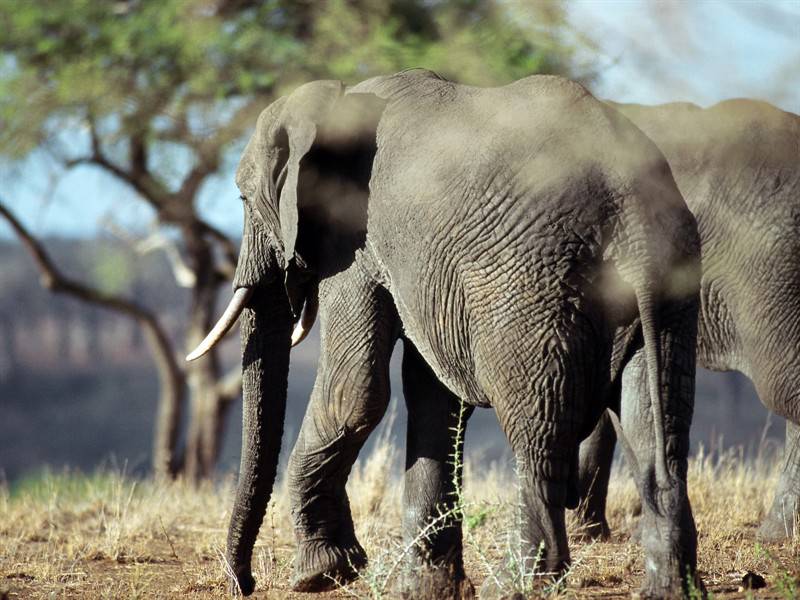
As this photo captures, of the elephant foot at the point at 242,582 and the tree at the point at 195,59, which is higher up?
the tree at the point at 195,59

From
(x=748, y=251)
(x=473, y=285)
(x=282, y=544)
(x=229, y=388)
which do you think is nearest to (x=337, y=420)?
(x=473, y=285)

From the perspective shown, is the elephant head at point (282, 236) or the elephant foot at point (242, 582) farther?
the elephant foot at point (242, 582)

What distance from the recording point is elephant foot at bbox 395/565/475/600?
5.04 m

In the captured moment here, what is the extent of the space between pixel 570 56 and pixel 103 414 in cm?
2855

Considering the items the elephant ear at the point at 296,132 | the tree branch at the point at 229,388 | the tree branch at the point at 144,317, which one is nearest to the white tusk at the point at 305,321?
the elephant ear at the point at 296,132

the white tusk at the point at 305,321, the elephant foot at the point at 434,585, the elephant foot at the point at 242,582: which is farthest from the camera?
the white tusk at the point at 305,321

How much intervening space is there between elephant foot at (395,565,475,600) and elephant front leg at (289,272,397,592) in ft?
0.96

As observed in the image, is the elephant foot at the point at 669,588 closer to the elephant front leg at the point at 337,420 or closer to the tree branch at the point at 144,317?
the elephant front leg at the point at 337,420

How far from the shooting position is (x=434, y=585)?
5043 mm

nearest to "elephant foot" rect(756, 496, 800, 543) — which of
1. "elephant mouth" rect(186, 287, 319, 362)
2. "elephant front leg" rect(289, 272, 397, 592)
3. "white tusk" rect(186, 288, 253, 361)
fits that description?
"elephant front leg" rect(289, 272, 397, 592)

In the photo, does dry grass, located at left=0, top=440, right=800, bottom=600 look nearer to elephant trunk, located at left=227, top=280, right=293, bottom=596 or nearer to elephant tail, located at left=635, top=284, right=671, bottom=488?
elephant trunk, located at left=227, top=280, right=293, bottom=596

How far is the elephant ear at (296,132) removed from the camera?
4.92m

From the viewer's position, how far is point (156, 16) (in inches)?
561

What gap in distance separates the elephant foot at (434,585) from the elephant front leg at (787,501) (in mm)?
2099
